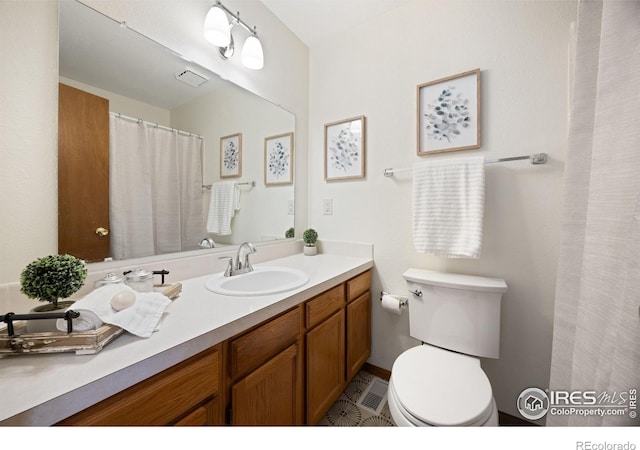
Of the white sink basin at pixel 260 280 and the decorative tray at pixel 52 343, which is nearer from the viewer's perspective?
the decorative tray at pixel 52 343

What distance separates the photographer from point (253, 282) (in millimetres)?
1207

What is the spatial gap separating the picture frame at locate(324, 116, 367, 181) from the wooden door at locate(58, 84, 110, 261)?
1.24 meters

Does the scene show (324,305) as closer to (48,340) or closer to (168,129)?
(48,340)

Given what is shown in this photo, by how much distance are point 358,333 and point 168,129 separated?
58.4 inches

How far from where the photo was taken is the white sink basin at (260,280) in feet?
3.44

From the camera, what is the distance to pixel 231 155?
1.34 m

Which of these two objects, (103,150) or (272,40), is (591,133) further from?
(272,40)

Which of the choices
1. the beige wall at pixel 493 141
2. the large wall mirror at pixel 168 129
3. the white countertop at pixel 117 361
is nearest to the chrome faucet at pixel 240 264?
the large wall mirror at pixel 168 129

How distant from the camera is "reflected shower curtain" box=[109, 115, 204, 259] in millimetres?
945

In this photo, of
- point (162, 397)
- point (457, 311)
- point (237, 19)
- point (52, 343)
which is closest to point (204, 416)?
point (162, 397)

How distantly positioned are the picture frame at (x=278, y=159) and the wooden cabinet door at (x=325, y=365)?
0.97 m

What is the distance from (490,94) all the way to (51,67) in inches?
72.8

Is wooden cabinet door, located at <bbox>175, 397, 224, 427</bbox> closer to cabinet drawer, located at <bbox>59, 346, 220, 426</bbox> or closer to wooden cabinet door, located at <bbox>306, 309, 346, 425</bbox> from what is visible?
cabinet drawer, located at <bbox>59, 346, 220, 426</bbox>

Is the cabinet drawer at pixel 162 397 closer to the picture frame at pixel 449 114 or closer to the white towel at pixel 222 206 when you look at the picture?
the white towel at pixel 222 206
